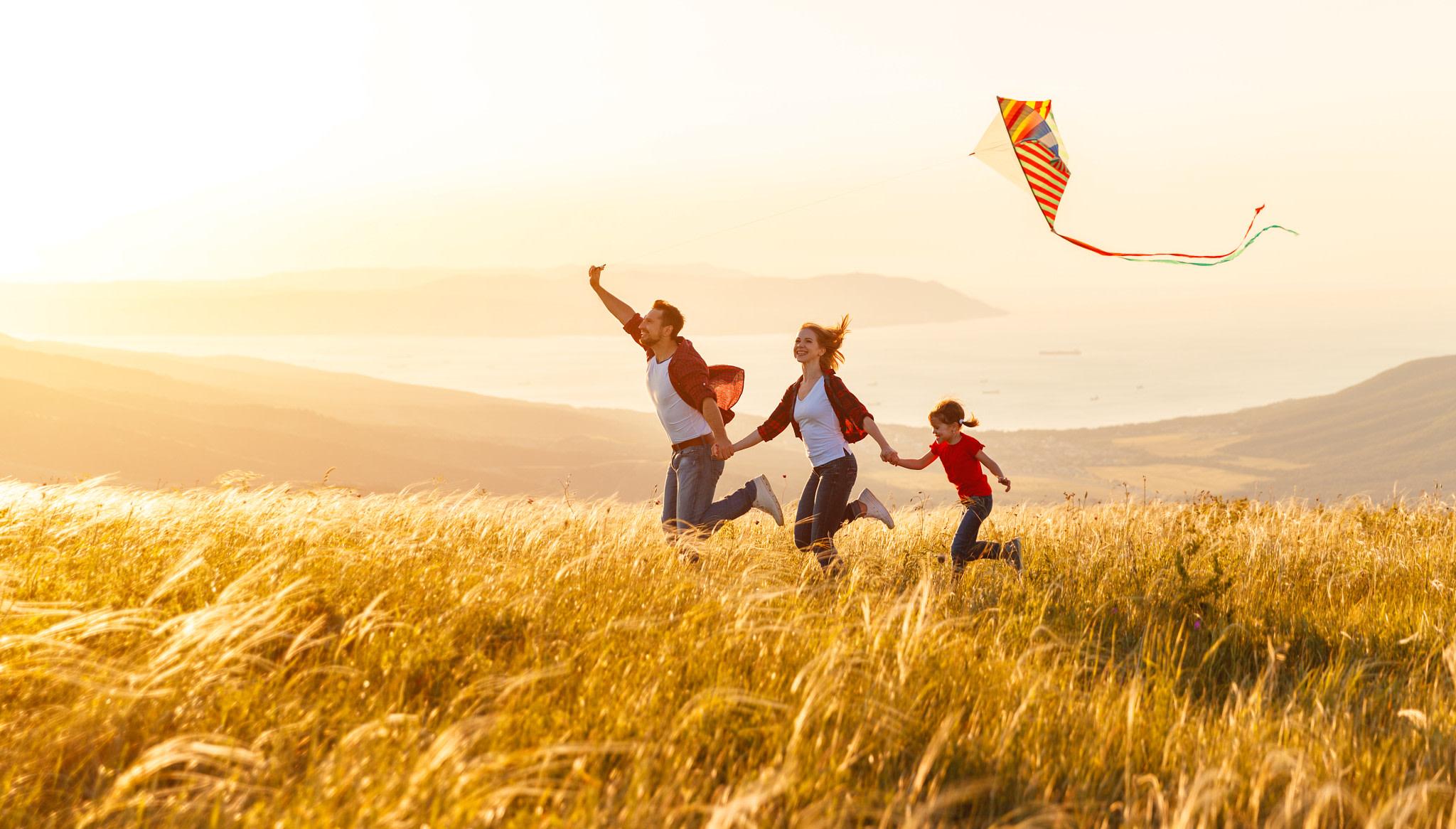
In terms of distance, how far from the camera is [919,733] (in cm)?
346

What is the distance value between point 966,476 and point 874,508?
74 centimetres

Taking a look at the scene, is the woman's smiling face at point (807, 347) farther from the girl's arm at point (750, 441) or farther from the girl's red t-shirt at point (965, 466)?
the girl's red t-shirt at point (965, 466)

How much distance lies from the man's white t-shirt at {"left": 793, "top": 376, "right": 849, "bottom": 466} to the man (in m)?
0.62

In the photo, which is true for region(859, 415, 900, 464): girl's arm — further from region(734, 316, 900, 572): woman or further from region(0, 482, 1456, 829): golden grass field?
region(0, 482, 1456, 829): golden grass field

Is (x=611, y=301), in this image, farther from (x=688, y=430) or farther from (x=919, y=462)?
(x=919, y=462)

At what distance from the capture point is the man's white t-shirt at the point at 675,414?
767cm

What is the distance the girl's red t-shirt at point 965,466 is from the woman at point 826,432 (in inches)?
18.9

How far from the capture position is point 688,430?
768cm

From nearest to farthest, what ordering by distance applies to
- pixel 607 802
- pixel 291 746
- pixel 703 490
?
pixel 607 802 < pixel 291 746 < pixel 703 490

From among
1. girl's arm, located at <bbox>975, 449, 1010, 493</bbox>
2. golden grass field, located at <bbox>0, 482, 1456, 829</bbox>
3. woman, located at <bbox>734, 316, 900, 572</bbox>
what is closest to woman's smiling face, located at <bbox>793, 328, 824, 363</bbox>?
woman, located at <bbox>734, 316, 900, 572</bbox>

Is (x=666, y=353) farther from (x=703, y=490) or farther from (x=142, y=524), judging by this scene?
(x=142, y=524)

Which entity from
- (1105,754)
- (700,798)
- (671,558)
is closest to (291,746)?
(700,798)

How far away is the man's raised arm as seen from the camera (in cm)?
837

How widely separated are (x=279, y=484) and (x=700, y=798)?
629 centimetres
